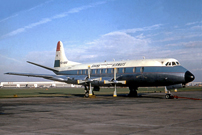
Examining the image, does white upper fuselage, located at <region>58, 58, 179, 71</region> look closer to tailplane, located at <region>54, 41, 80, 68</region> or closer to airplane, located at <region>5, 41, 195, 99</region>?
airplane, located at <region>5, 41, 195, 99</region>

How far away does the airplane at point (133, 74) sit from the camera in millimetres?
29438

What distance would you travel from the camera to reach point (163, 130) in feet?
30.1

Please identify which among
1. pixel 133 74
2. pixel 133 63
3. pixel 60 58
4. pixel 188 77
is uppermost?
pixel 60 58

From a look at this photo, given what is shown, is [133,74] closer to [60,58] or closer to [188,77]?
[188,77]

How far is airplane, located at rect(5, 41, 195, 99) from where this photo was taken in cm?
2944

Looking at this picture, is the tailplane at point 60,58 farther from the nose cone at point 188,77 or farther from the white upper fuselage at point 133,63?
the nose cone at point 188,77

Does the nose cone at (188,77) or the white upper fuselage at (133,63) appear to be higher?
the white upper fuselage at (133,63)

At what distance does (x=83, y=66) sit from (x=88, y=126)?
29431 mm

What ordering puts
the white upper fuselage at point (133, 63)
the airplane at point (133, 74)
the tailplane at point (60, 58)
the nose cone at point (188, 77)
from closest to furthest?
the nose cone at point (188, 77) → the airplane at point (133, 74) → the white upper fuselage at point (133, 63) → the tailplane at point (60, 58)

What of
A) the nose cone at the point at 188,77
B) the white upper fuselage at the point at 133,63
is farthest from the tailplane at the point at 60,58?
the nose cone at the point at 188,77

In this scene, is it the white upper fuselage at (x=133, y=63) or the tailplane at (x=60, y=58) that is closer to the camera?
the white upper fuselage at (x=133, y=63)

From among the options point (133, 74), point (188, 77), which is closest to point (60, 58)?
point (133, 74)

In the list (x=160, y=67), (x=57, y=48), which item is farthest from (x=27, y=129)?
(x=57, y=48)

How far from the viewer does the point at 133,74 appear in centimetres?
3247
